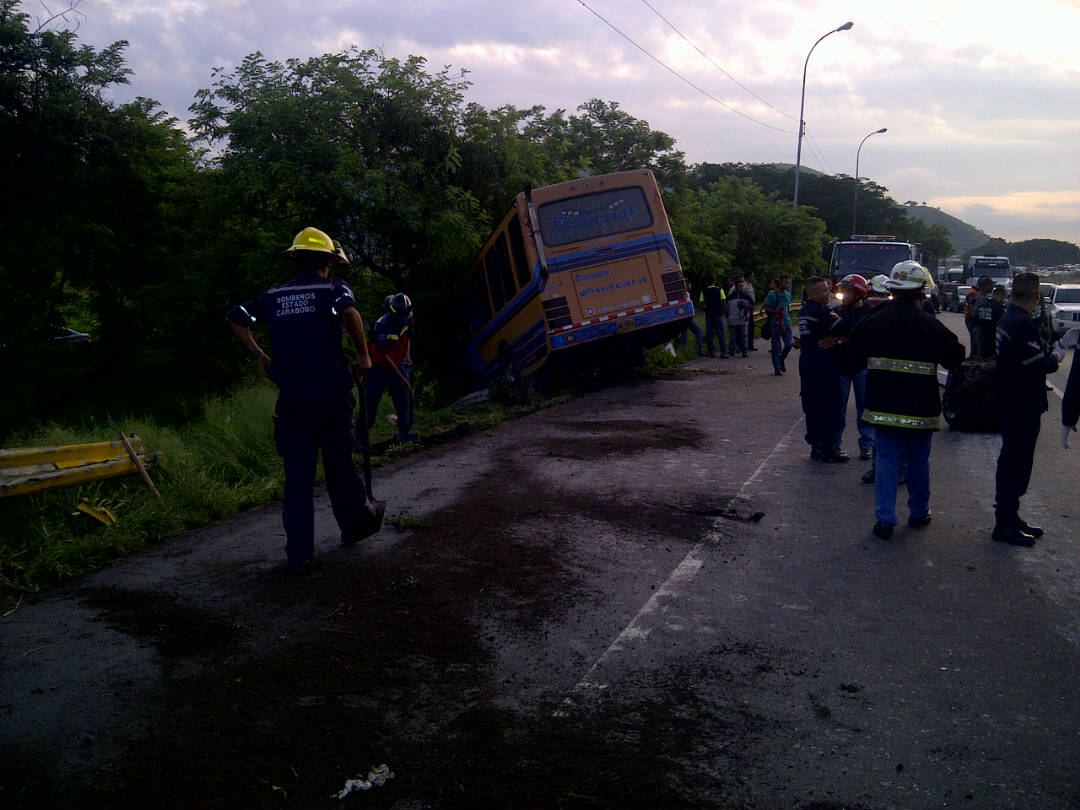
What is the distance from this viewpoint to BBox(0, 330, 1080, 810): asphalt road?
315 cm

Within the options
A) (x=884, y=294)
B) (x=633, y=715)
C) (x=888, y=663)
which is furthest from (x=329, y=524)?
(x=884, y=294)

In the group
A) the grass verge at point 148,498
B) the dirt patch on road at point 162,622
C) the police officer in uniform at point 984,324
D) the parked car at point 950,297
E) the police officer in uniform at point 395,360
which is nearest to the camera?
the dirt patch on road at point 162,622

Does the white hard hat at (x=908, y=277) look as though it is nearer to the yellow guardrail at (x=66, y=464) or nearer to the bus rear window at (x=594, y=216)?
the yellow guardrail at (x=66, y=464)

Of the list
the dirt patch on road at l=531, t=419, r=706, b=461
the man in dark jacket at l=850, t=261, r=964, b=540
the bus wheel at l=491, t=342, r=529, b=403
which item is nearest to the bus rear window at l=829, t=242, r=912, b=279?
the bus wheel at l=491, t=342, r=529, b=403

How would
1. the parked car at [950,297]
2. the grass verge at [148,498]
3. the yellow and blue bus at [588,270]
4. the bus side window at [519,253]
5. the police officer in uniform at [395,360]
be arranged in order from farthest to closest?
the parked car at [950,297] → the bus side window at [519,253] → the yellow and blue bus at [588,270] → the police officer in uniform at [395,360] → the grass verge at [148,498]

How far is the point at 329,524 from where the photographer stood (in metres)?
6.44

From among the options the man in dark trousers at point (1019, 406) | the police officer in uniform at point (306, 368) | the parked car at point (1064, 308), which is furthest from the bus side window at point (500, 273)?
the parked car at point (1064, 308)

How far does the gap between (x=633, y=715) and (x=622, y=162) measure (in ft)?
81.1

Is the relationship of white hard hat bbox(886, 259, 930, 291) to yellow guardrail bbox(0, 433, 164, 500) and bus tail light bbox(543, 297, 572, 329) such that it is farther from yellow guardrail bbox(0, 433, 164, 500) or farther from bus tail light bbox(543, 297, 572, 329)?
bus tail light bbox(543, 297, 572, 329)

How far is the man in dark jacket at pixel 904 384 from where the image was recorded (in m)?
5.98

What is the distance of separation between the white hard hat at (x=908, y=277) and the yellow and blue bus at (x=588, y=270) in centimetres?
733

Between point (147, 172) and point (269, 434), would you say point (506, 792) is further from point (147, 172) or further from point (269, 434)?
point (147, 172)

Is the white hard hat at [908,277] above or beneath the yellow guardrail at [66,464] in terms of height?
above

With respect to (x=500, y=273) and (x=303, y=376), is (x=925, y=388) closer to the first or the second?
(x=303, y=376)
